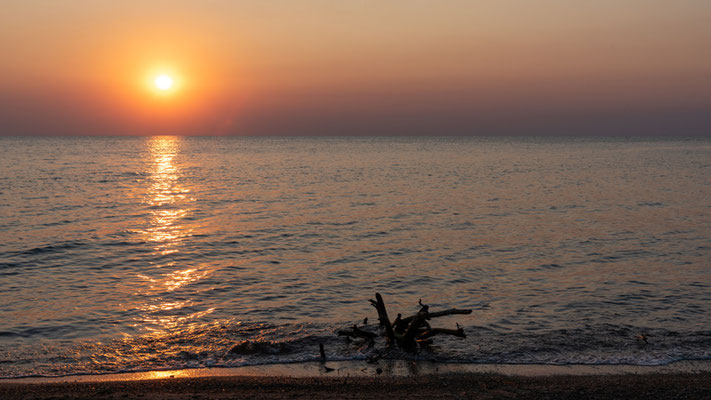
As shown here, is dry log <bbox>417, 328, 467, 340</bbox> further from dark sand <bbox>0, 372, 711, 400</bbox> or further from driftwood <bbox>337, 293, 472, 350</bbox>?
dark sand <bbox>0, 372, 711, 400</bbox>

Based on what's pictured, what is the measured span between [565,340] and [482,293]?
13.6 ft

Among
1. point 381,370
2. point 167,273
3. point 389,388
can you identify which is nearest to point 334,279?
point 167,273

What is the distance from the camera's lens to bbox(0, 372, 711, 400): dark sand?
9180mm

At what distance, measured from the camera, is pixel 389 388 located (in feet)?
31.4

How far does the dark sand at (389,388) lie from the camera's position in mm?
9180

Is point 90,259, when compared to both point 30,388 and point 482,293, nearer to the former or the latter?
point 30,388

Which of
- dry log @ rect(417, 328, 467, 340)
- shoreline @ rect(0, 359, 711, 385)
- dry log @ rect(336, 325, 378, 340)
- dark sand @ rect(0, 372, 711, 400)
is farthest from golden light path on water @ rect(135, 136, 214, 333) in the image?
dry log @ rect(417, 328, 467, 340)

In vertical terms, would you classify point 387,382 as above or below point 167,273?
above

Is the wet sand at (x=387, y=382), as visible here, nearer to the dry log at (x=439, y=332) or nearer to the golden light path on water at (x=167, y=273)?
the dry log at (x=439, y=332)

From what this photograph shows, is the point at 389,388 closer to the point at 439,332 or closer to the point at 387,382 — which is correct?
the point at 387,382

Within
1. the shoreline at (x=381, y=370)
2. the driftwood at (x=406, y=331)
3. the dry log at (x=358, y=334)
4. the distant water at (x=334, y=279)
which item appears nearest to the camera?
the shoreline at (x=381, y=370)

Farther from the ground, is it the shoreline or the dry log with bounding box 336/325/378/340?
the dry log with bounding box 336/325/378/340

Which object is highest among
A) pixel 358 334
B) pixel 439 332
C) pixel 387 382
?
pixel 439 332

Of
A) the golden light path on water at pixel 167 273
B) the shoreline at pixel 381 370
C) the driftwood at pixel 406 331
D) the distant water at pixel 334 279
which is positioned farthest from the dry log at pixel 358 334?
the golden light path on water at pixel 167 273
